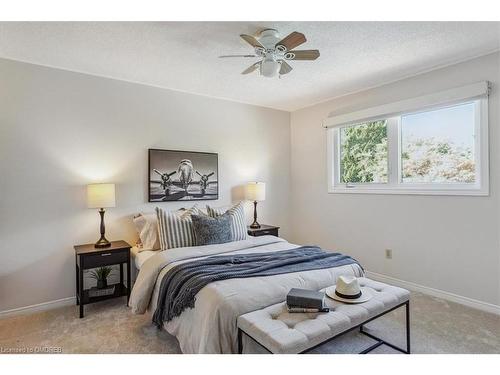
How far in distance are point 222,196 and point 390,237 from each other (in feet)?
7.28

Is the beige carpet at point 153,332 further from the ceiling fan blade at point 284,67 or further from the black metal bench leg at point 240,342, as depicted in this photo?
the ceiling fan blade at point 284,67

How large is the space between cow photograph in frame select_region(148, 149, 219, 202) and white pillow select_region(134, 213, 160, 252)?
35 centimetres

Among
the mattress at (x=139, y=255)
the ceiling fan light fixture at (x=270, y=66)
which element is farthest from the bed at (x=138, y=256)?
the ceiling fan light fixture at (x=270, y=66)

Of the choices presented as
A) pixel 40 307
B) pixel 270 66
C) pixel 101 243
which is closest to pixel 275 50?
pixel 270 66

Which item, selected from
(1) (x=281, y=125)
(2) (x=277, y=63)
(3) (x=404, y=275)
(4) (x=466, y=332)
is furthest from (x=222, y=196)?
(4) (x=466, y=332)

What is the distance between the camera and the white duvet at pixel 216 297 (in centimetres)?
172

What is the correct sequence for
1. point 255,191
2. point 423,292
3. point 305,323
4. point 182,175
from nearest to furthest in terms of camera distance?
point 305,323 → point 423,292 → point 182,175 → point 255,191

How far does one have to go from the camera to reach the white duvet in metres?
1.72

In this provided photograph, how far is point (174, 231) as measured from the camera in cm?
292

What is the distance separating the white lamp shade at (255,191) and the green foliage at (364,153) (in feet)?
3.89

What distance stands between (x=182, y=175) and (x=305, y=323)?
8.32 feet

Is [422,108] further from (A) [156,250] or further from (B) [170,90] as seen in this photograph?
(A) [156,250]

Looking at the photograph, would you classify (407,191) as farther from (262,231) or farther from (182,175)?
(182,175)

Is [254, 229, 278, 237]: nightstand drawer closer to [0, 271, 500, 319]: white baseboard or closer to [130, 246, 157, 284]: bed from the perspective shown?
[130, 246, 157, 284]: bed
